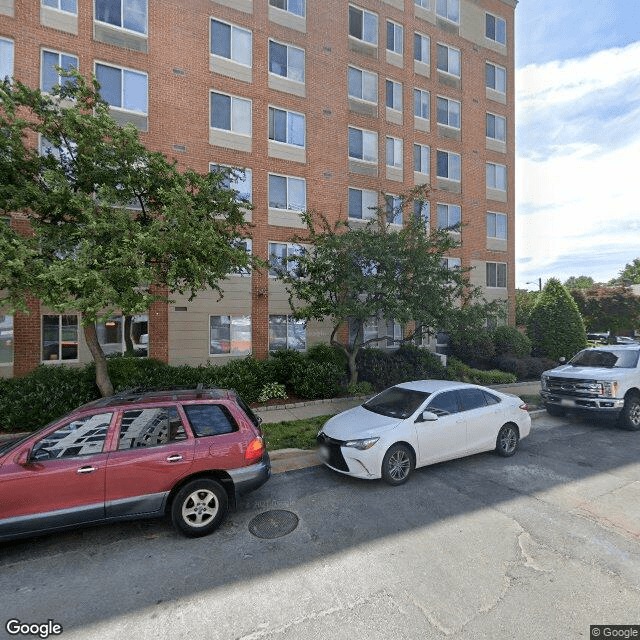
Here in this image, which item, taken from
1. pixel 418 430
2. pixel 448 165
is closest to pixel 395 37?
pixel 448 165

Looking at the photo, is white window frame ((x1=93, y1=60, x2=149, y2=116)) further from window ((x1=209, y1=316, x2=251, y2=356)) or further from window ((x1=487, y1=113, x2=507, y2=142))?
window ((x1=487, y1=113, x2=507, y2=142))

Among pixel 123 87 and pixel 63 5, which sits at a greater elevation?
pixel 63 5

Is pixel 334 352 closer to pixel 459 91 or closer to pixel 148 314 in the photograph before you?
pixel 148 314

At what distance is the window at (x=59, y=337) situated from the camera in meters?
13.2

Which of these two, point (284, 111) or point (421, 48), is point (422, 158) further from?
point (284, 111)

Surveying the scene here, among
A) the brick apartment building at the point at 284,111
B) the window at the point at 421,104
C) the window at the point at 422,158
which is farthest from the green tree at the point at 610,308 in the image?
the window at the point at 421,104

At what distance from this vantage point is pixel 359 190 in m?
18.4

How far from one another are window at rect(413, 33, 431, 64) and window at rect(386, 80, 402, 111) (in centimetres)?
207

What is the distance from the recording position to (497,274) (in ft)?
74.0

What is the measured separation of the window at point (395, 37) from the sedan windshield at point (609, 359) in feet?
56.9

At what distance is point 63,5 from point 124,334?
11.6m

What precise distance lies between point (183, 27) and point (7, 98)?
9979 millimetres

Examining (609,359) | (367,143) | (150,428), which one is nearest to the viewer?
(150,428)

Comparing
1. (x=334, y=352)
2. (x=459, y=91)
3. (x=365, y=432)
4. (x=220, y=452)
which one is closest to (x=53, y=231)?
(x=220, y=452)
